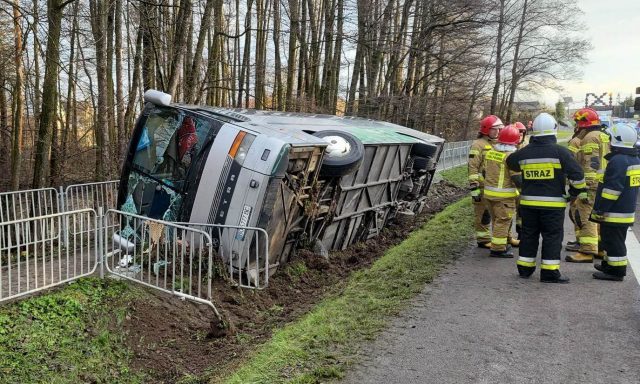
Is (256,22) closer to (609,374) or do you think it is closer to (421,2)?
(421,2)

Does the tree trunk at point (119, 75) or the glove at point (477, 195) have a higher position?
the tree trunk at point (119, 75)

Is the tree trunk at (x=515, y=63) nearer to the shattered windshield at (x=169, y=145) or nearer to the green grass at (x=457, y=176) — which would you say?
the green grass at (x=457, y=176)

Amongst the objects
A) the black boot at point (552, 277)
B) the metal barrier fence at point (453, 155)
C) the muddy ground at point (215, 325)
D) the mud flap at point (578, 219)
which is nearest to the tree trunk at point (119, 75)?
the muddy ground at point (215, 325)

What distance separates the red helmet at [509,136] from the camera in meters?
7.06

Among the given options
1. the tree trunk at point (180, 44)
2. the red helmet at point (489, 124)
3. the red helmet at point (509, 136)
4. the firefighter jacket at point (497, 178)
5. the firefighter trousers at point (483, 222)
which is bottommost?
the firefighter trousers at point (483, 222)

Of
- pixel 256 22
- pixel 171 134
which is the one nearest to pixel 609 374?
pixel 171 134

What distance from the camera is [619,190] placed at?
5688 millimetres

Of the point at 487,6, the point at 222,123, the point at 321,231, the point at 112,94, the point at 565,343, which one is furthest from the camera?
the point at 487,6

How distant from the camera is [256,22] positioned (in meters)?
24.8

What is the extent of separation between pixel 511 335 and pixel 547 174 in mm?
2251

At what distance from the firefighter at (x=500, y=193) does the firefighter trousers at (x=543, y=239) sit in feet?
3.03

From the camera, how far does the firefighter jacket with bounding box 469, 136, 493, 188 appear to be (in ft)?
24.2

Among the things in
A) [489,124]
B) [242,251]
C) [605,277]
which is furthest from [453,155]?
[242,251]

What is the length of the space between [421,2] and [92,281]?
20.4 metres
